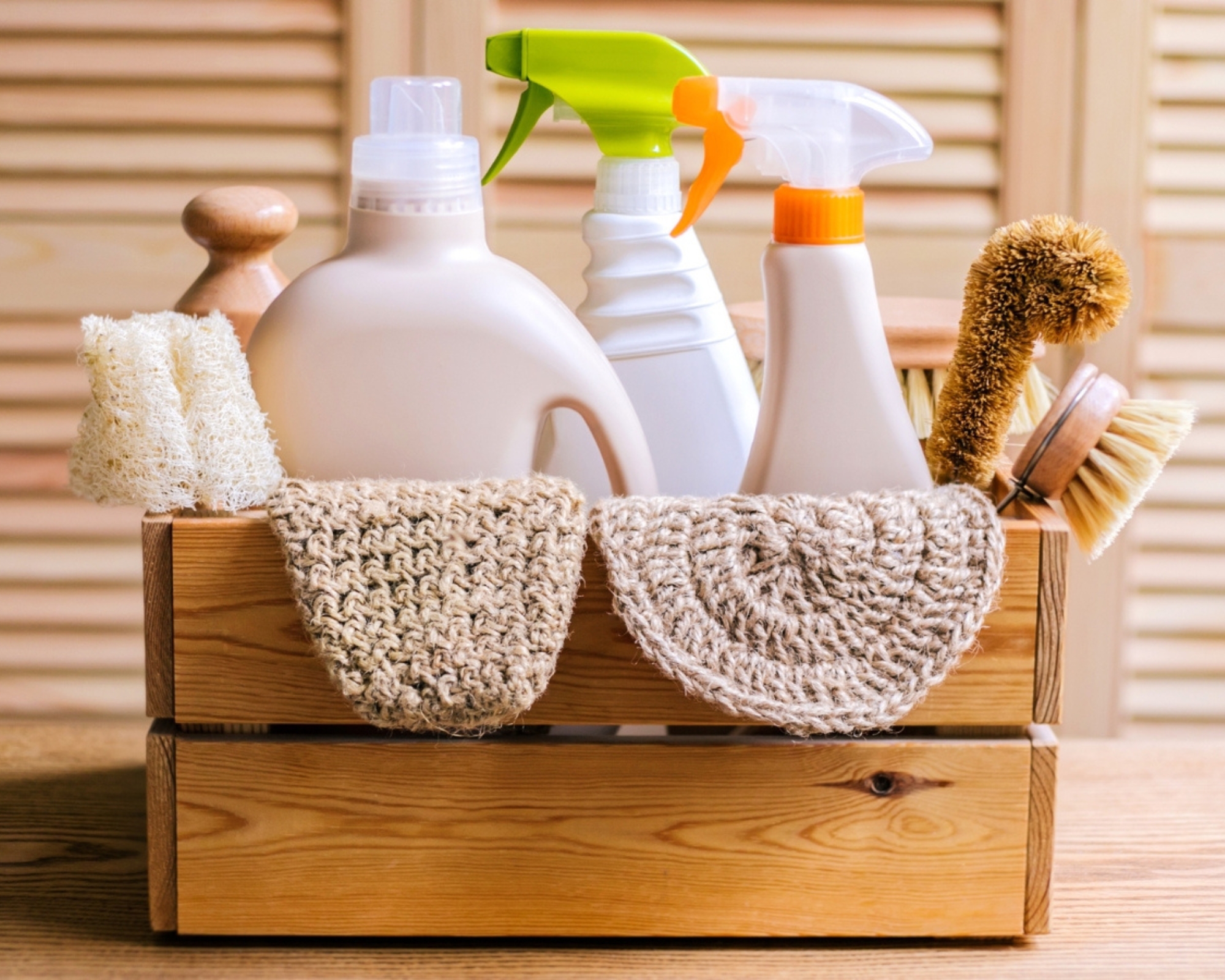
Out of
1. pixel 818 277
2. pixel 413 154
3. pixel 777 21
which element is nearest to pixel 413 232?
pixel 413 154

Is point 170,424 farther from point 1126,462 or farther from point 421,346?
point 1126,462

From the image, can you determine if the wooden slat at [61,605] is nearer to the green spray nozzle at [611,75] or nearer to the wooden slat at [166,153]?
the wooden slat at [166,153]

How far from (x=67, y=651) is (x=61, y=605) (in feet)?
0.10

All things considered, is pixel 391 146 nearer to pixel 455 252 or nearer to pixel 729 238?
pixel 455 252

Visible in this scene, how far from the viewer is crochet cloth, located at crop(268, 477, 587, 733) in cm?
38

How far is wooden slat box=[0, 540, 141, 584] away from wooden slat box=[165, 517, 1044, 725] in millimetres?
438

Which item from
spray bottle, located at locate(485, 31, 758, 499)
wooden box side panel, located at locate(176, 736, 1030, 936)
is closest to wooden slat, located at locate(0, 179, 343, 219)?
spray bottle, located at locate(485, 31, 758, 499)

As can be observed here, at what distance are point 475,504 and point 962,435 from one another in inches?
6.7

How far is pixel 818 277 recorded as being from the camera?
42 cm

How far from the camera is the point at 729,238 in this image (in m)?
0.78

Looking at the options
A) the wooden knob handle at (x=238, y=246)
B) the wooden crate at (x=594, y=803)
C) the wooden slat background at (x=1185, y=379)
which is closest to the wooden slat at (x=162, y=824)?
the wooden crate at (x=594, y=803)

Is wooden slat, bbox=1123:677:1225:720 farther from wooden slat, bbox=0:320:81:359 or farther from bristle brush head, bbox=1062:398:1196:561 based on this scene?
wooden slat, bbox=0:320:81:359

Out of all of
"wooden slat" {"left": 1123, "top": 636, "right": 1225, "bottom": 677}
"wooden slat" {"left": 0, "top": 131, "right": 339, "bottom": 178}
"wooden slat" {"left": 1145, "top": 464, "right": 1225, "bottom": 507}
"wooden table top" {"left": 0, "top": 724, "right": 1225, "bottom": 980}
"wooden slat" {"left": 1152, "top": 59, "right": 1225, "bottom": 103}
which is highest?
"wooden slat" {"left": 1152, "top": 59, "right": 1225, "bottom": 103}

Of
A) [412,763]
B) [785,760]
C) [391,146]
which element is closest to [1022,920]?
[785,760]
